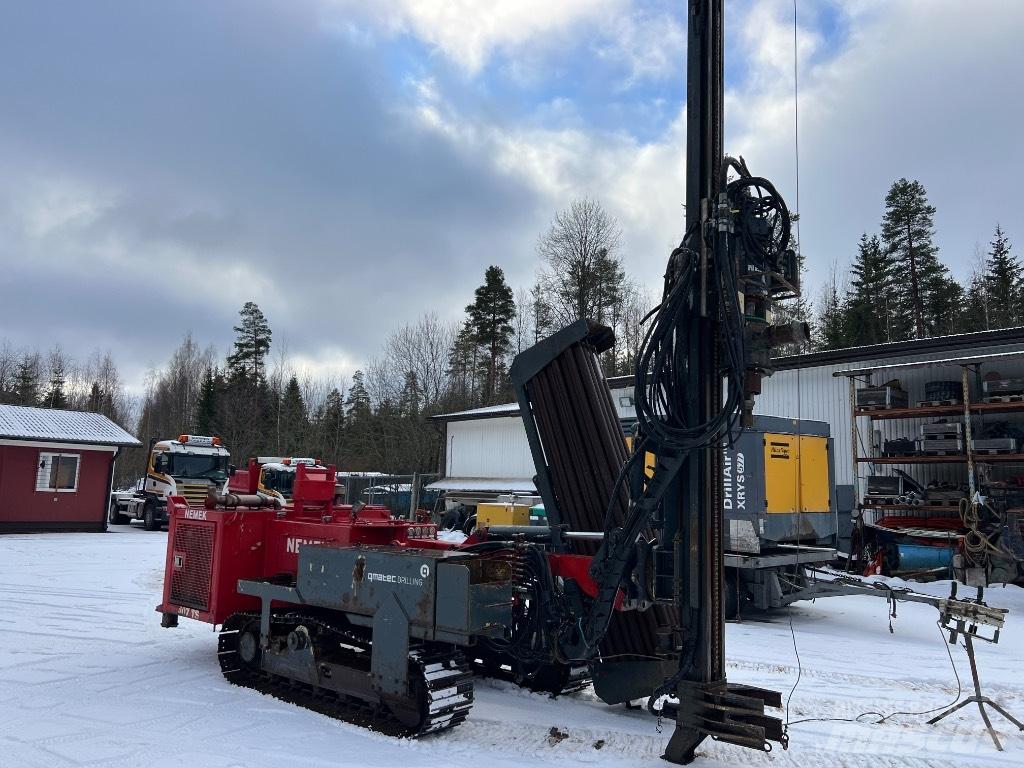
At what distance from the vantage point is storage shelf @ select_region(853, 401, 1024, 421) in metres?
14.1

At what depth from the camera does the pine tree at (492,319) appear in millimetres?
43625

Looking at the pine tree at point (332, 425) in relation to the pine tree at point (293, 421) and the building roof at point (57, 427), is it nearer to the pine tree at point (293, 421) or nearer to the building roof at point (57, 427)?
the pine tree at point (293, 421)

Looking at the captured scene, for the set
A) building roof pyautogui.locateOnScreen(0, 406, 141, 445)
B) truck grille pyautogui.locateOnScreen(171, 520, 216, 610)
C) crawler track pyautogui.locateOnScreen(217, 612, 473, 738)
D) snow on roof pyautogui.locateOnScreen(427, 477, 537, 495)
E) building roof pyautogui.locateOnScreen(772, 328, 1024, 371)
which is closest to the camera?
crawler track pyautogui.locateOnScreen(217, 612, 473, 738)

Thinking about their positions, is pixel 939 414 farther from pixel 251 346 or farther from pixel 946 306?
pixel 251 346

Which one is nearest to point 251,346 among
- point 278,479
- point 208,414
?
point 208,414

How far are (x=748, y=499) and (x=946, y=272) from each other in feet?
98.6

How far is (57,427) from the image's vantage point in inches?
864

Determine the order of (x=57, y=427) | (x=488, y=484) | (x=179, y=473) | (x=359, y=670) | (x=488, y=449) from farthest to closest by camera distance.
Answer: (x=488, y=449)
(x=488, y=484)
(x=179, y=473)
(x=57, y=427)
(x=359, y=670)

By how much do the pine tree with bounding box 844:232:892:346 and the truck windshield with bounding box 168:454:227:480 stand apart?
2674cm

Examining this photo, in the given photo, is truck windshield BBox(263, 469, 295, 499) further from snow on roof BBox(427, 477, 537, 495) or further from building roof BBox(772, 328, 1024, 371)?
building roof BBox(772, 328, 1024, 371)

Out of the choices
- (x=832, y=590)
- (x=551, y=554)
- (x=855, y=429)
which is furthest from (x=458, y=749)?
(x=855, y=429)

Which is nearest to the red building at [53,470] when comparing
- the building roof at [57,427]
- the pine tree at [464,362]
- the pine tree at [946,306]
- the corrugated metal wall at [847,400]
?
the building roof at [57,427]

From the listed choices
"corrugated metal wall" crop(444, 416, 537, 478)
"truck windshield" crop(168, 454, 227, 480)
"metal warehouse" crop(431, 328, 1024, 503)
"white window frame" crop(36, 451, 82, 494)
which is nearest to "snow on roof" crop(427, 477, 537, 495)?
"metal warehouse" crop(431, 328, 1024, 503)

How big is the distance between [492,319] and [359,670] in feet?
128
